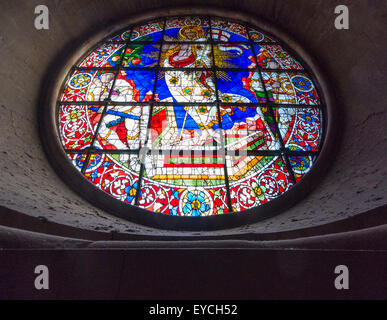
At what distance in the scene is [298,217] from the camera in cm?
274

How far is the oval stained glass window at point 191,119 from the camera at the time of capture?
137 inches

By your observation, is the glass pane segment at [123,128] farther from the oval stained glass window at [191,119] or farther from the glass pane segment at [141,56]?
the glass pane segment at [141,56]

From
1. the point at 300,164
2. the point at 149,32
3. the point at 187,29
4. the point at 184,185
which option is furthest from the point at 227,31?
the point at 184,185

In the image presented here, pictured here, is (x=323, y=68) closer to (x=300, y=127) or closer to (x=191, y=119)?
(x=300, y=127)

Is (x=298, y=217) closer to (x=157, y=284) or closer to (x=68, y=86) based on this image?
(x=157, y=284)

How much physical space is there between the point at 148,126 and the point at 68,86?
4.92ft

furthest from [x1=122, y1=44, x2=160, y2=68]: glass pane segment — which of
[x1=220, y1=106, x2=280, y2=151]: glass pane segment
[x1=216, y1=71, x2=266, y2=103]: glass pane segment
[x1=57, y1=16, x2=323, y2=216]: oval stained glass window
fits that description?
[x1=220, y1=106, x2=280, y2=151]: glass pane segment

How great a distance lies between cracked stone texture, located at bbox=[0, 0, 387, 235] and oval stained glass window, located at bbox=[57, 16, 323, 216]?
378 mm

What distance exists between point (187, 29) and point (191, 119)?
7.45 ft

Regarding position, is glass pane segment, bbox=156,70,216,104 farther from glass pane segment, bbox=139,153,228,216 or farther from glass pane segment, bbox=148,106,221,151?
glass pane segment, bbox=139,153,228,216

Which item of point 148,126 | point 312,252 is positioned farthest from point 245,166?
point 312,252

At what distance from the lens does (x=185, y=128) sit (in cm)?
397

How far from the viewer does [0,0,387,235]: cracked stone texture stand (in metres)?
2.54

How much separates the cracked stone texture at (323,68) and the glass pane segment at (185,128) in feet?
4.10
